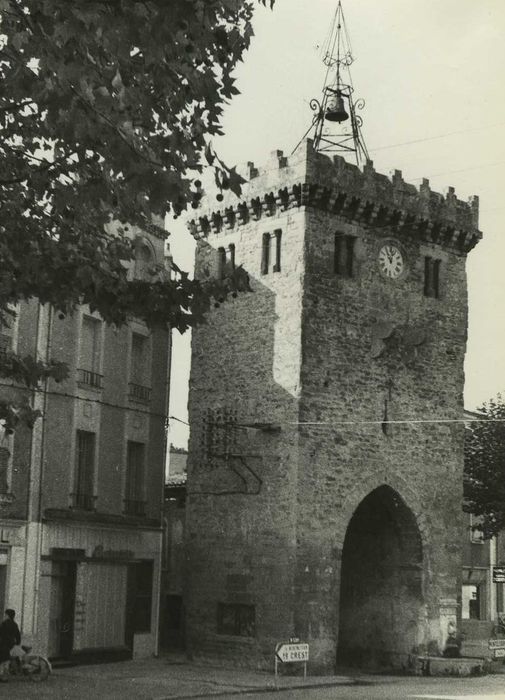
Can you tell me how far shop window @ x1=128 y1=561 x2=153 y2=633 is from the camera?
2886cm

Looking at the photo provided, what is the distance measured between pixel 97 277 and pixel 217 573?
18.0m

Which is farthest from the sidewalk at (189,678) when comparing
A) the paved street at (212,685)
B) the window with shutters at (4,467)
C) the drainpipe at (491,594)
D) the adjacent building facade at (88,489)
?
the drainpipe at (491,594)

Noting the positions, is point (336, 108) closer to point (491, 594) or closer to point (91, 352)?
point (91, 352)

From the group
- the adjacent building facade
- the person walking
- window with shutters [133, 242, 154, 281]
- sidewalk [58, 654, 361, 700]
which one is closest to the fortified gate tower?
sidewalk [58, 654, 361, 700]

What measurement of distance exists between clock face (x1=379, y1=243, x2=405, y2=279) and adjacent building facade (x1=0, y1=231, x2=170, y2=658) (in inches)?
234

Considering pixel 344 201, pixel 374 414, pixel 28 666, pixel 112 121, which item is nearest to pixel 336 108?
pixel 344 201

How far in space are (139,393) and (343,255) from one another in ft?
21.1

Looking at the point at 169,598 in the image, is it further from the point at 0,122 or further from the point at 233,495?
the point at 0,122

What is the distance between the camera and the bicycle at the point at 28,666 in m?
22.9

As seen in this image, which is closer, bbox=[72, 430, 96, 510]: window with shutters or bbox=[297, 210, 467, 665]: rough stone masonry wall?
bbox=[72, 430, 96, 510]: window with shutters

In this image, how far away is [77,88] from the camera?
8.66 meters

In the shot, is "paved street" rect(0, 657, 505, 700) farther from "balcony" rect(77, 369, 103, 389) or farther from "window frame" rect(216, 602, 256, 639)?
"balcony" rect(77, 369, 103, 389)

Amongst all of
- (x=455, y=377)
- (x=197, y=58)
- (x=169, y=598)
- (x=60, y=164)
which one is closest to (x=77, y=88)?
(x=197, y=58)

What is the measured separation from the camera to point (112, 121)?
29.3 ft
